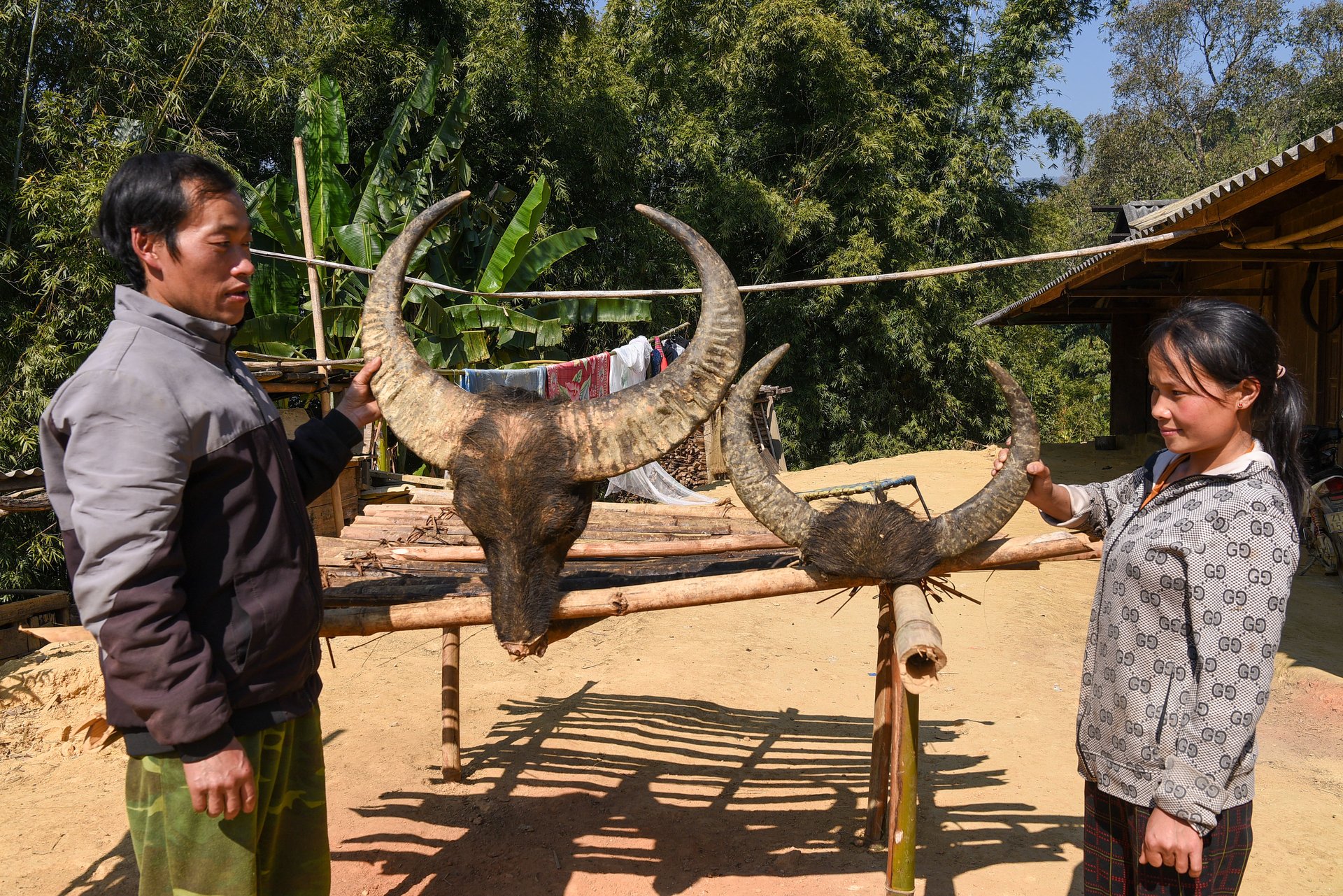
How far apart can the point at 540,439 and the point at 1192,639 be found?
67.0 inches

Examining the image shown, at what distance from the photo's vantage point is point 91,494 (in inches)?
61.8

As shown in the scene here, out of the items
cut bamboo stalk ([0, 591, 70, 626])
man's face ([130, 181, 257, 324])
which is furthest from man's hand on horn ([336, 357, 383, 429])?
cut bamboo stalk ([0, 591, 70, 626])

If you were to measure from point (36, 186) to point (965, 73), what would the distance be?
1713 cm

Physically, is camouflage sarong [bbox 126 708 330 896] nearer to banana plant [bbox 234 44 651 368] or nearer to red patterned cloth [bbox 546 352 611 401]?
red patterned cloth [bbox 546 352 611 401]

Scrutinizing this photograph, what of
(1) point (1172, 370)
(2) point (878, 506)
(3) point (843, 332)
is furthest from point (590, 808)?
(3) point (843, 332)

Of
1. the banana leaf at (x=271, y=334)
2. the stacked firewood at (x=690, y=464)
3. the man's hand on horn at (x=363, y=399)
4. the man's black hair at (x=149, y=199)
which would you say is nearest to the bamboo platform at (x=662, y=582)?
the man's hand on horn at (x=363, y=399)

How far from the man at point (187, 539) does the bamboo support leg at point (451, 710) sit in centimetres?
246

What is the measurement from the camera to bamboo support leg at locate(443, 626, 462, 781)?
445 centimetres

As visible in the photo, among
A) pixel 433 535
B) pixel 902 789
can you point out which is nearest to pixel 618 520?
pixel 433 535

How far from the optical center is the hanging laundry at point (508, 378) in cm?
846

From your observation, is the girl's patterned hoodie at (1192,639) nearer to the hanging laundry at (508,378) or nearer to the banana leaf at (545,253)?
the hanging laundry at (508,378)

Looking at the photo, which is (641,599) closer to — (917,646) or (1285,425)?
(917,646)

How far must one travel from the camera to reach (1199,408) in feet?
5.86

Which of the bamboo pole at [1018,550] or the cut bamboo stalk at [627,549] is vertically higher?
the bamboo pole at [1018,550]
